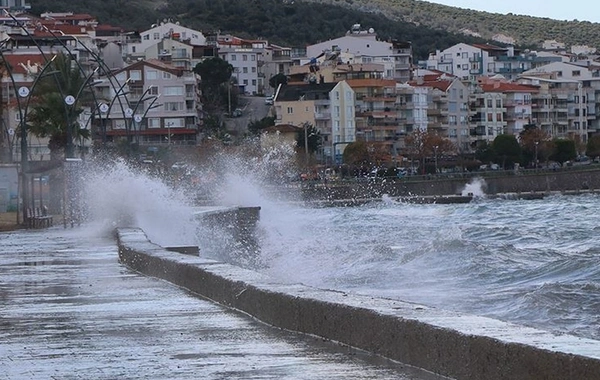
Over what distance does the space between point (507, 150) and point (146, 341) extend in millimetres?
138093

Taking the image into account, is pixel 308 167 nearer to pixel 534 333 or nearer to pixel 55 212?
pixel 55 212

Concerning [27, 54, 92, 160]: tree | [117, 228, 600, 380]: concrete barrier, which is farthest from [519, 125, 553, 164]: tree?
[117, 228, 600, 380]: concrete barrier

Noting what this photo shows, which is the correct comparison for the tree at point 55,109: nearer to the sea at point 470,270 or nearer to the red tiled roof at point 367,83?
the sea at point 470,270

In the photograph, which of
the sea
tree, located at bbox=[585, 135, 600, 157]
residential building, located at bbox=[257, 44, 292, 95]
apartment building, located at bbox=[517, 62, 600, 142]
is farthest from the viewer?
residential building, located at bbox=[257, 44, 292, 95]

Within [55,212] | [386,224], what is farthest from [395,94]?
[55,212]

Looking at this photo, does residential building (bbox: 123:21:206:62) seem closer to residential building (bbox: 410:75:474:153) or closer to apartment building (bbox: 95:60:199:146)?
residential building (bbox: 410:75:474:153)

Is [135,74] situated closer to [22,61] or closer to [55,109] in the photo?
[22,61]

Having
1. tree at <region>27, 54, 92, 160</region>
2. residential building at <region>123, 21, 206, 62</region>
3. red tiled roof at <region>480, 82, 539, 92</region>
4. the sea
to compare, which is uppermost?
residential building at <region>123, 21, 206, 62</region>

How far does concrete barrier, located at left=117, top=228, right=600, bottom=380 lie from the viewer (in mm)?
6840

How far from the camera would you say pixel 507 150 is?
479 feet

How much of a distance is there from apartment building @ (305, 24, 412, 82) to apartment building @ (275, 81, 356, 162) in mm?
37015

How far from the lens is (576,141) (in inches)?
6511

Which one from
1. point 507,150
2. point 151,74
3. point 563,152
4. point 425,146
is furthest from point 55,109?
point 563,152

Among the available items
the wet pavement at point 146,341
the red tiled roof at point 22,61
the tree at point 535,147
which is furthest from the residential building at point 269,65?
the wet pavement at point 146,341
